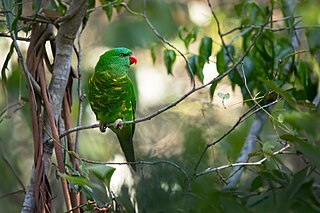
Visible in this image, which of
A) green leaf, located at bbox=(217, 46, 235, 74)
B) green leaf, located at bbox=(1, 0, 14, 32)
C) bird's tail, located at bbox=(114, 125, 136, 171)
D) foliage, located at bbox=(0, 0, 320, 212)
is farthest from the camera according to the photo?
bird's tail, located at bbox=(114, 125, 136, 171)

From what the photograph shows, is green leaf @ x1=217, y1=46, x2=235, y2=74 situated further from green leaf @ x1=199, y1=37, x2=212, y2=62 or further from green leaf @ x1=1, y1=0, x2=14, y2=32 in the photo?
green leaf @ x1=1, y1=0, x2=14, y2=32

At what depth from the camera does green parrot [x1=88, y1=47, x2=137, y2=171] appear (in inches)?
94.3

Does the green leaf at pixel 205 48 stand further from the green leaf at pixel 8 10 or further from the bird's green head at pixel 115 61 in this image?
the green leaf at pixel 8 10

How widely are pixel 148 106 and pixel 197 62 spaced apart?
6.75 feet

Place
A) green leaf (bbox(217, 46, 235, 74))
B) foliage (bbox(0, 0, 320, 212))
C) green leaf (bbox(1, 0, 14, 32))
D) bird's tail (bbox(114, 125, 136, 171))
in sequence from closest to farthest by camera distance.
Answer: foliage (bbox(0, 0, 320, 212)), green leaf (bbox(1, 0, 14, 32)), green leaf (bbox(217, 46, 235, 74)), bird's tail (bbox(114, 125, 136, 171))

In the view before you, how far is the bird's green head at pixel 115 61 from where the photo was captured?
238cm

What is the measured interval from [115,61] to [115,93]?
151 millimetres

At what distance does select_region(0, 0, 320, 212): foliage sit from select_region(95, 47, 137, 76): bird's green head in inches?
4.9

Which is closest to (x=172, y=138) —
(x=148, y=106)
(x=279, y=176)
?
(x=148, y=106)

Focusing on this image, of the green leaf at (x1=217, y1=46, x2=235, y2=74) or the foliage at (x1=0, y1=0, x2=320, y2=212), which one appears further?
the green leaf at (x1=217, y1=46, x2=235, y2=74)

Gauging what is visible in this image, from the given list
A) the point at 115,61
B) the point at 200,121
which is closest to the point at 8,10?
the point at 115,61

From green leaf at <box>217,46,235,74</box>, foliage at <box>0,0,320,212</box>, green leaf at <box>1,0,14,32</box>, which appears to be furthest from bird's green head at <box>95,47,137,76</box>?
green leaf at <box>1,0,14,32</box>

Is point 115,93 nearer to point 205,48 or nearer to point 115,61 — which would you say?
point 115,61

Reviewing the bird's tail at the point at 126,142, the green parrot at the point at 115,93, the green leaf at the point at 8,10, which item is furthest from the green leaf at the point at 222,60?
the green leaf at the point at 8,10
